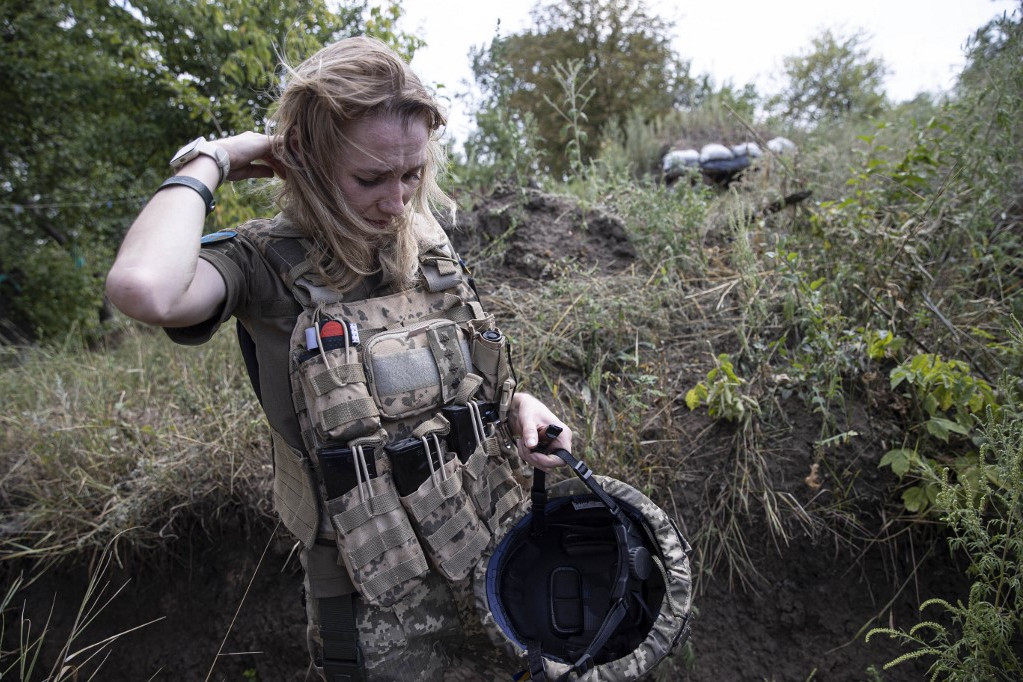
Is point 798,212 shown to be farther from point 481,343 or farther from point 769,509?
point 481,343

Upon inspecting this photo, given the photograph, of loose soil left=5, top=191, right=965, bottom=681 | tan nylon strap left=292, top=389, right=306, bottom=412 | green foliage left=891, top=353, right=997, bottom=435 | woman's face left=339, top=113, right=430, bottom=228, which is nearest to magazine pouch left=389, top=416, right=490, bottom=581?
tan nylon strap left=292, top=389, right=306, bottom=412

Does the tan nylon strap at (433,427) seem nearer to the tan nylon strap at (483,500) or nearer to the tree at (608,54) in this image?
the tan nylon strap at (483,500)

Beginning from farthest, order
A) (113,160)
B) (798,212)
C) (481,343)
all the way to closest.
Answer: (113,160)
(798,212)
(481,343)

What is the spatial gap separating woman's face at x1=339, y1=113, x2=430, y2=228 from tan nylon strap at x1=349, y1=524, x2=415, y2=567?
77 centimetres

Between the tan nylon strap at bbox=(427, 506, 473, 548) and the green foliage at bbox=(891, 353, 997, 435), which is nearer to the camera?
the tan nylon strap at bbox=(427, 506, 473, 548)

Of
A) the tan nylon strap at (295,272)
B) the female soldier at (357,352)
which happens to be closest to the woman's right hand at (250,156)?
the female soldier at (357,352)

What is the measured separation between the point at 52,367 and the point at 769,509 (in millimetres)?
4459

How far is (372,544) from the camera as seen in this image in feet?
4.77

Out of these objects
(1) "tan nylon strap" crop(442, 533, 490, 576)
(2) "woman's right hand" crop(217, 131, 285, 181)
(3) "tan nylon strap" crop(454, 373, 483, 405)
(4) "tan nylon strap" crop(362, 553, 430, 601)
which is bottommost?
(1) "tan nylon strap" crop(442, 533, 490, 576)

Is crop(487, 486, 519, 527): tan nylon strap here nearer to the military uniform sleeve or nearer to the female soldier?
the female soldier

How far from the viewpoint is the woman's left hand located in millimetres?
1594

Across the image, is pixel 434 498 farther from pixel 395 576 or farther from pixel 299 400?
pixel 299 400

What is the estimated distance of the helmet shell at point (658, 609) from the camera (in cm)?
133

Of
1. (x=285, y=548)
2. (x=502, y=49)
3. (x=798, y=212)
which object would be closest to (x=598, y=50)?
(x=502, y=49)
